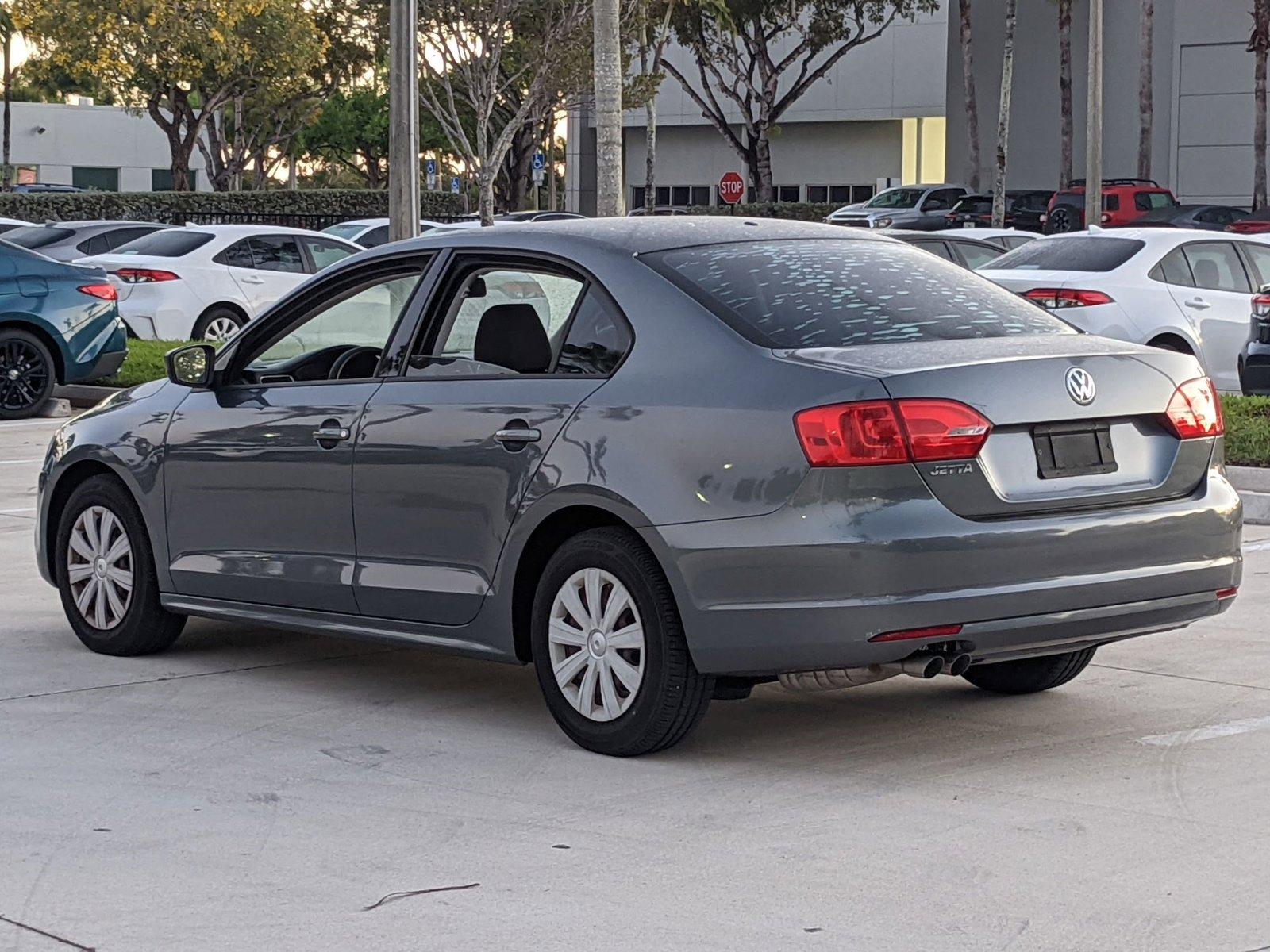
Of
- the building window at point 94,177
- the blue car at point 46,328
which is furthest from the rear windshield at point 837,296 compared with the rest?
the building window at point 94,177

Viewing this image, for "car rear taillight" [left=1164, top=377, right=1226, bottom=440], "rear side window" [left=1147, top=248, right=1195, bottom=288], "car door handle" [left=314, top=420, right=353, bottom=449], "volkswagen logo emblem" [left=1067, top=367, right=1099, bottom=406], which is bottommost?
"car door handle" [left=314, top=420, right=353, bottom=449]

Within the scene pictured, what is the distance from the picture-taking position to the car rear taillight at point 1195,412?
6094 mm

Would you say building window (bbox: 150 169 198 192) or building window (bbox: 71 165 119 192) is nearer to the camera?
building window (bbox: 71 165 119 192)

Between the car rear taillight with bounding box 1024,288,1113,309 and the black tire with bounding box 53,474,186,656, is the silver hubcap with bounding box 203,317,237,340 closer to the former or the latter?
the car rear taillight with bounding box 1024,288,1113,309

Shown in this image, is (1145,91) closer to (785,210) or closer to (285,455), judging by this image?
(785,210)

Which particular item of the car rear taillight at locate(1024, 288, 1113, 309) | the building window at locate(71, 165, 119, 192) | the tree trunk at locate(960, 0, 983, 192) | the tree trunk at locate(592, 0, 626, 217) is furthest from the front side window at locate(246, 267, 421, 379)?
the building window at locate(71, 165, 119, 192)

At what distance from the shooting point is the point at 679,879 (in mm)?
Answer: 4879

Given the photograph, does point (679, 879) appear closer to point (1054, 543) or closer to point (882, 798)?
point (882, 798)

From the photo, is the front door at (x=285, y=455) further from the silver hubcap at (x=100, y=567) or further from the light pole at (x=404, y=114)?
the light pole at (x=404, y=114)

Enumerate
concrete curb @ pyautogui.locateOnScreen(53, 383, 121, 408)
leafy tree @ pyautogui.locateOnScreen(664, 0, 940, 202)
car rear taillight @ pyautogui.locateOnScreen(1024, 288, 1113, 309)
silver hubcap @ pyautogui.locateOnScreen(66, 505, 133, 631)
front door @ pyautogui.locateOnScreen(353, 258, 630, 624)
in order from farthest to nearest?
leafy tree @ pyautogui.locateOnScreen(664, 0, 940, 202)
concrete curb @ pyautogui.locateOnScreen(53, 383, 121, 408)
car rear taillight @ pyautogui.locateOnScreen(1024, 288, 1113, 309)
silver hubcap @ pyautogui.locateOnScreen(66, 505, 133, 631)
front door @ pyautogui.locateOnScreen(353, 258, 630, 624)

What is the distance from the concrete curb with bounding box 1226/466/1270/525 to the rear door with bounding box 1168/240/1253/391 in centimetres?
426

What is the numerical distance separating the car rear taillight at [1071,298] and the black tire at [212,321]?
904 cm

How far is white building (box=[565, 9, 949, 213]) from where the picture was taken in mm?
69688

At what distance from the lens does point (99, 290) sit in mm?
17375
